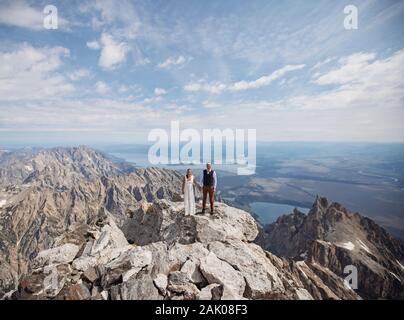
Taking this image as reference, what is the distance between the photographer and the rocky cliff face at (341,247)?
339ft

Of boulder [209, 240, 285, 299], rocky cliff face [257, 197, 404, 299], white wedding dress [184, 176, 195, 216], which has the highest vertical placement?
white wedding dress [184, 176, 195, 216]

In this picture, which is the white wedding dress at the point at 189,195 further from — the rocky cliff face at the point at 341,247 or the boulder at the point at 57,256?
the rocky cliff face at the point at 341,247

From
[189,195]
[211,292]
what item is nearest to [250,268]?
[211,292]

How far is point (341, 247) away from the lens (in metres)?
118

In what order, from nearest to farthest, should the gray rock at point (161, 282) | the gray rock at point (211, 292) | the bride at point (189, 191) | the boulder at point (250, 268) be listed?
the gray rock at point (211, 292)
the gray rock at point (161, 282)
the boulder at point (250, 268)
the bride at point (189, 191)

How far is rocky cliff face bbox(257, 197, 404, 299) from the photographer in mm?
103375

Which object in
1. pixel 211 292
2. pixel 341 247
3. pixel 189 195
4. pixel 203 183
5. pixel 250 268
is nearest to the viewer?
pixel 211 292

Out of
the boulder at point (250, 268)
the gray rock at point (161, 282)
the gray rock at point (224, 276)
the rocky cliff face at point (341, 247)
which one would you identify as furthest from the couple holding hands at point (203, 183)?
the rocky cliff face at point (341, 247)

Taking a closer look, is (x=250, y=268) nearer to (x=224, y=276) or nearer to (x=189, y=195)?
(x=224, y=276)

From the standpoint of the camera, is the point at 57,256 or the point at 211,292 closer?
the point at 211,292

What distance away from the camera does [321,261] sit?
10906 centimetres

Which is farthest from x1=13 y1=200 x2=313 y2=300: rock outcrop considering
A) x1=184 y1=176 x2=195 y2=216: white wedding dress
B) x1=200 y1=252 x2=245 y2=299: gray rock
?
x1=184 y1=176 x2=195 y2=216: white wedding dress

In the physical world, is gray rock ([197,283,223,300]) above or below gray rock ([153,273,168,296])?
below

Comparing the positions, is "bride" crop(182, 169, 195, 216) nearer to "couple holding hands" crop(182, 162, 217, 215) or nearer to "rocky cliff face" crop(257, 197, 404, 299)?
"couple holding hands" crop(182, 162, 217, 215)
